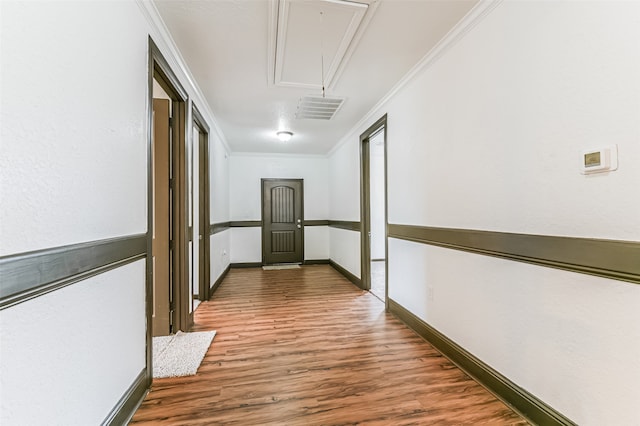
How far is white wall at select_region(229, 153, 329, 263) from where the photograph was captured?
6602 mm

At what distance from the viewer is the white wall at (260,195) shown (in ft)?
21.7

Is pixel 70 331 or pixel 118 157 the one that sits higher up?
pixel 118 157

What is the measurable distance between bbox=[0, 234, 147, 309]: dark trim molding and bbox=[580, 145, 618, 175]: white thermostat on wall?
2.30 meters

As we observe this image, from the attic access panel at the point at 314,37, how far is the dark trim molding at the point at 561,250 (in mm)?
1732

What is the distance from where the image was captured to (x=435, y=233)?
101 inches

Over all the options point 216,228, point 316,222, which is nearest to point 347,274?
point 316,222

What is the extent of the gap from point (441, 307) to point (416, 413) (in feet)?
3.24

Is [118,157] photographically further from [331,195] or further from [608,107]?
[331,195]

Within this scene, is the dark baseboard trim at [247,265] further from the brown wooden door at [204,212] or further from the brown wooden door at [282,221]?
the brown wooden door at [204,212]

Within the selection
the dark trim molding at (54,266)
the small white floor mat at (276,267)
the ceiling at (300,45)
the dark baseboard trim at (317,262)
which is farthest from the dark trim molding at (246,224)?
the dark trim molding at (54,266)

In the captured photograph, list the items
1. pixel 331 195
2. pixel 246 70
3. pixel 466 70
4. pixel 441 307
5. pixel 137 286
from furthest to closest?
pixel 331 195 → pixel 246 70 → pixel 441 307 → pixel 466 70 → pixel 137 286

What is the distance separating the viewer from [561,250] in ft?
4.89

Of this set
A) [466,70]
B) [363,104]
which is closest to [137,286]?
[466,70]

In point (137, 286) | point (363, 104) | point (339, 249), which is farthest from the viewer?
point (339, 249)
